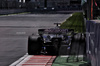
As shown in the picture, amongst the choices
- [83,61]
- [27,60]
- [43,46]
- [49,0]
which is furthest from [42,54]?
[49,0]

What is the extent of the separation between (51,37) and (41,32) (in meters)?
0.52

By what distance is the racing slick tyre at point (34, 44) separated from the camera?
45.6 ft

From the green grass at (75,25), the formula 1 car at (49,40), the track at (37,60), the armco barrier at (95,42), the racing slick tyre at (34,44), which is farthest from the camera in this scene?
the green grass at (75,25)

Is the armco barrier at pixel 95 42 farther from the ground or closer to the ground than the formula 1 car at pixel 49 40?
farther from the ground

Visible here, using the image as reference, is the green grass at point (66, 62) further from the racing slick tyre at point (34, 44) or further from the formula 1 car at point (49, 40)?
the racing slick tyre at point (34, 44)

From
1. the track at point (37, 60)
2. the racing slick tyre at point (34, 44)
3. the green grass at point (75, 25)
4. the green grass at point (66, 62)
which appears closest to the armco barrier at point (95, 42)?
the green grass at point (66, 62)

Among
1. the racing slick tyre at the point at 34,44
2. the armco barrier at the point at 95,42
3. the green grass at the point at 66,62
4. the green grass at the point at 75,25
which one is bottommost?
the green grass at the point at 75,25

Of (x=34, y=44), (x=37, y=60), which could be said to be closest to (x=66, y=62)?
(x=37, y=60)

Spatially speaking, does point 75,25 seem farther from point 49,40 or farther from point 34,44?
point 49,40

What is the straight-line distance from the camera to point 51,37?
13.6 m

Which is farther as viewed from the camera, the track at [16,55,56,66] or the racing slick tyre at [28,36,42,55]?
the racing slick tyre at [28,36,42,55]

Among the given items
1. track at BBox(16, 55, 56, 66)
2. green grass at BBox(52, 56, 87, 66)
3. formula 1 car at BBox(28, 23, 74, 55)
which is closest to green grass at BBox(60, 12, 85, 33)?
formula 1 car at BBox(28, 23, 74, 55)

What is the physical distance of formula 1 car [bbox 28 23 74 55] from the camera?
44.4 feet

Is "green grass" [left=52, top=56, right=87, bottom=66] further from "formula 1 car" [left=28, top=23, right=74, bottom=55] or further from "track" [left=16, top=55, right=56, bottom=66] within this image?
"formula 1 car" [left=28, top=23, right=74, bottom=55]
